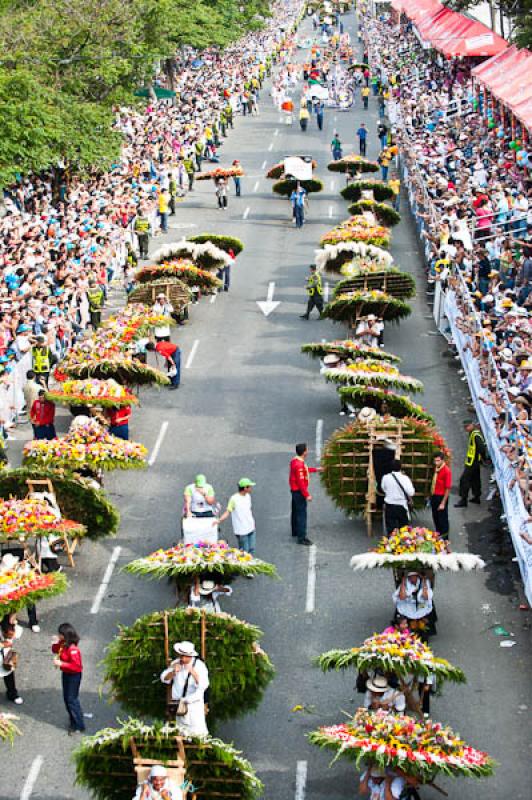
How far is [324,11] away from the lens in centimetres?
13762

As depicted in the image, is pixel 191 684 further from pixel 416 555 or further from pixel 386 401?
pixel 386 401

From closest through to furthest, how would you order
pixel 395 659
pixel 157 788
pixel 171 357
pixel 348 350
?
pixel 157 788, pixel 395 659, pixel 348 350, pixel 171 357

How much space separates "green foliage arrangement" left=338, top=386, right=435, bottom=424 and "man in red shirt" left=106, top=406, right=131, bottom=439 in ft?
13.1

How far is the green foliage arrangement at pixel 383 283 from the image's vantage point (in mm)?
30953

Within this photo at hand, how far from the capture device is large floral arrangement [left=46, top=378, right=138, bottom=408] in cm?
2388

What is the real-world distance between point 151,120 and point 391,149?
12508 mm

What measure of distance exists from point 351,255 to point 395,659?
67.8 ft

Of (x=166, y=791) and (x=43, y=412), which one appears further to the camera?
(x=43, y=412)

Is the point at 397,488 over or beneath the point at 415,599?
over

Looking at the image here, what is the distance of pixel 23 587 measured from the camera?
55.3ft

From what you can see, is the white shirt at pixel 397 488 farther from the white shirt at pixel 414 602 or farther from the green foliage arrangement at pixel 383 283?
the green foliage arrangement at pixel 383 283

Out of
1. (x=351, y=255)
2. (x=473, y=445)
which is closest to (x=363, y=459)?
(x=473, y=445)

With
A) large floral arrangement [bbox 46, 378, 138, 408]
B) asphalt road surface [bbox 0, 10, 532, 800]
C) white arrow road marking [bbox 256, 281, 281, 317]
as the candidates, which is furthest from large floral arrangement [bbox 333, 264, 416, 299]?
large floral arrangement [bbox 46, 378, 138, 408]

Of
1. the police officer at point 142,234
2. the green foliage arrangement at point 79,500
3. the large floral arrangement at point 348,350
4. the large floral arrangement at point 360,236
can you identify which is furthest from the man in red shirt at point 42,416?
the police officer at point 142,234
